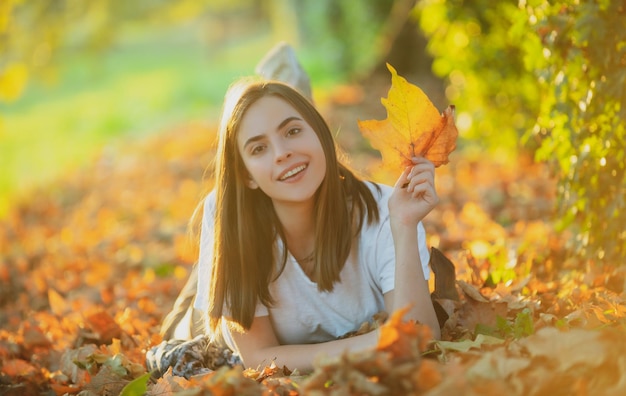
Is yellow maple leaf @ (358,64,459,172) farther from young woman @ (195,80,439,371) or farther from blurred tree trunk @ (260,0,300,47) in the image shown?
blurred tree trunk @ (260,0,300,47)

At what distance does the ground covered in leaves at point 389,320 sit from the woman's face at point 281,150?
2.09 ft

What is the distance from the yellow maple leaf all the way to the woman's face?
0.30m

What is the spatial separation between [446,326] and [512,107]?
3.37 meters

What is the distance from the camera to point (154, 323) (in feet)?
11.8

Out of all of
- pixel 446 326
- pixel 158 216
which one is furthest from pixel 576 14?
pixel 158 216

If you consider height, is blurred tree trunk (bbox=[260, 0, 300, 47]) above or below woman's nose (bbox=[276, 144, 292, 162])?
above

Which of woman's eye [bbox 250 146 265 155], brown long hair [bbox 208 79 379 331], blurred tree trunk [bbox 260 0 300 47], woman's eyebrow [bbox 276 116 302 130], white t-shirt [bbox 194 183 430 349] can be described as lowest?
white t-shirt [bbox 194 183 430 349]

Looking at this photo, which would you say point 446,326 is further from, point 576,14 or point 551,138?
point 576,14

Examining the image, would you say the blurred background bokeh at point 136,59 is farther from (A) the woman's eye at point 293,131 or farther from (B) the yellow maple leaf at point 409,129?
(B) the yellow maple leaf at point 409,129

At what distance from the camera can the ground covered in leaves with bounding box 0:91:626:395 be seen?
170cm

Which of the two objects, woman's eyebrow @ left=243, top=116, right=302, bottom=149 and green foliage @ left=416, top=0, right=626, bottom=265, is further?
green foliage @ left=416, top=0, right=626, bottom=265

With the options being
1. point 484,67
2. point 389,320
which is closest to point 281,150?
point 389,320

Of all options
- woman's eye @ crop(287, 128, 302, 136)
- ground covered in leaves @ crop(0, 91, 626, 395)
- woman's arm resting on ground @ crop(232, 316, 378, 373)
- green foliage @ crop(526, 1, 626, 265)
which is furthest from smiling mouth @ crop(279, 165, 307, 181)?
green foliage @ crop(526, 1, 626, 265)

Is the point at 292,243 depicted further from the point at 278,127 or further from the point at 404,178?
the point at 404,178
